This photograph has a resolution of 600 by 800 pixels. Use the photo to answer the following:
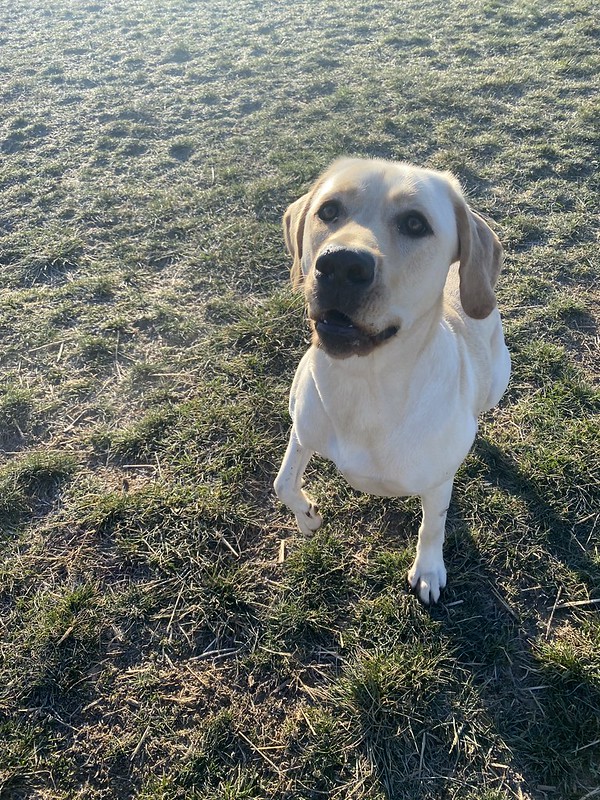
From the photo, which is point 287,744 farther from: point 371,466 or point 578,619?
point 578,619

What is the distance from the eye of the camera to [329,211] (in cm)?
242

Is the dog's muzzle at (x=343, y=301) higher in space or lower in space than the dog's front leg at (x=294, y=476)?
higher

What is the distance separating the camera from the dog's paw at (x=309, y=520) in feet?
10.3

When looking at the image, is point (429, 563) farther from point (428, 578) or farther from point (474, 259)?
point (474, 259)

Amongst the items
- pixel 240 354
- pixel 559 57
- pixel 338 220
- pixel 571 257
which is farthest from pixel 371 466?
pixel 559 57

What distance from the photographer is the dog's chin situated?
210cm

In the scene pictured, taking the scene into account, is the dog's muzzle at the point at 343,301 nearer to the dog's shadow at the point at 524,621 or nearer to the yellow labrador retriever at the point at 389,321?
the yellow labrador retriever at the point at 389,321

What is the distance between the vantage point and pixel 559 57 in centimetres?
853

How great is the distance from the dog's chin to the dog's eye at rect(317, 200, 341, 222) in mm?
541

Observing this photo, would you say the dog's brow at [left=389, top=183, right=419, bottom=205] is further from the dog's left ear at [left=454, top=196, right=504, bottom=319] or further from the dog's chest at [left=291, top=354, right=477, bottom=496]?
the dog's chest at [left=291, top=354, right=477, bottom=496]

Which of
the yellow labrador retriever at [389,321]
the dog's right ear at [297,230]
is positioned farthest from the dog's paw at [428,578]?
the dog's right ear at [297,230]

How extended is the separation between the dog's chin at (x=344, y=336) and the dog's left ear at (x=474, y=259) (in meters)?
0.52

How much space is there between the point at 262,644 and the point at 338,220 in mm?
2158

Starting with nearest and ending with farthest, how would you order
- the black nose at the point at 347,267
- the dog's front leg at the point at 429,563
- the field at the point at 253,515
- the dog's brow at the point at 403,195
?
the black nose at the point at 347,267
the dog's brow at the point at 403,195
the field at the point at 253,515
the dog's front leg at the point at 429,563
